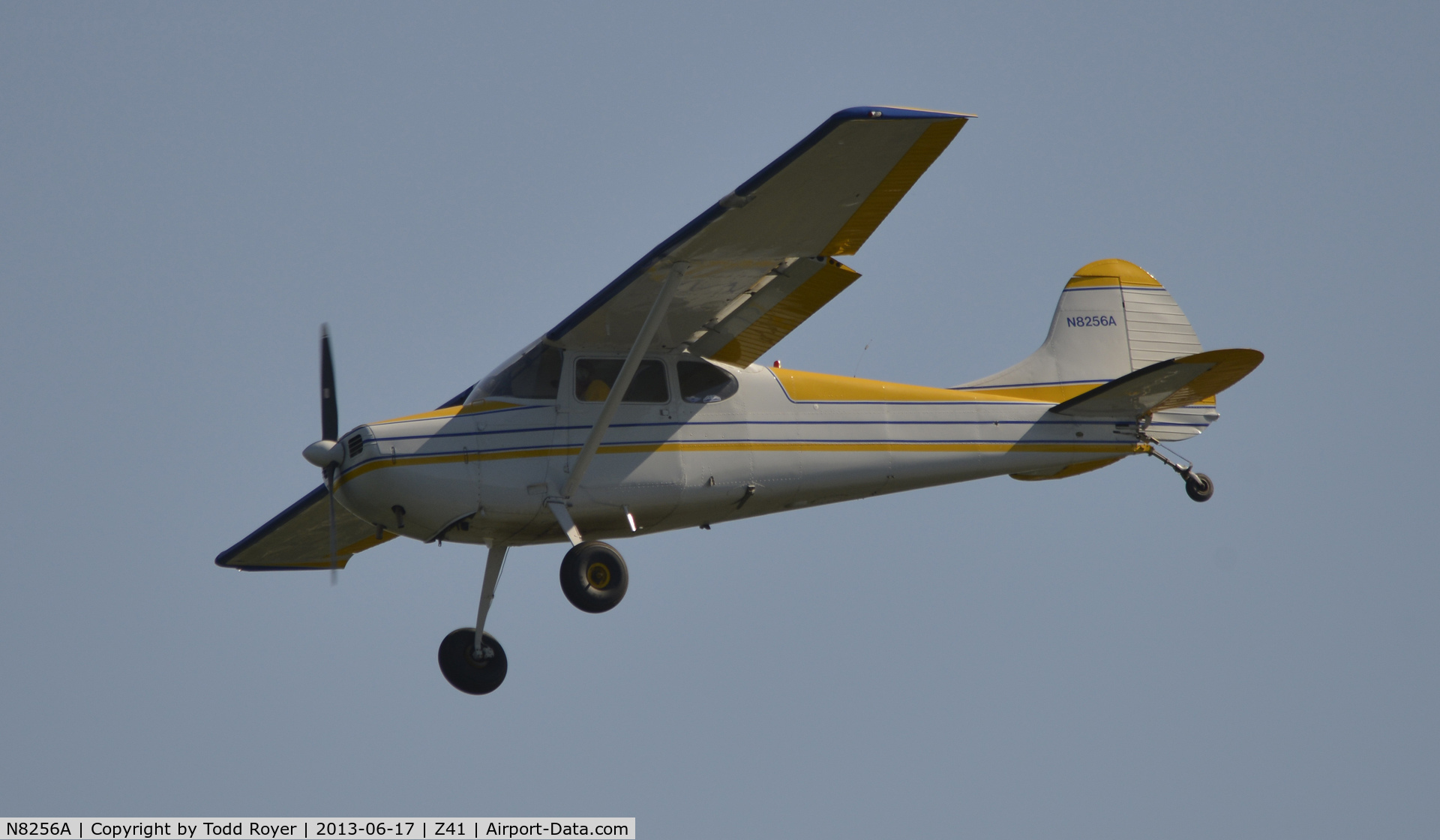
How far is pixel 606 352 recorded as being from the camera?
12805mm

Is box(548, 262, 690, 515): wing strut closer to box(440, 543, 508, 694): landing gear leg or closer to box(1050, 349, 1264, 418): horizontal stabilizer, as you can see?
box(440, 543, 508, 694): landing gear leg

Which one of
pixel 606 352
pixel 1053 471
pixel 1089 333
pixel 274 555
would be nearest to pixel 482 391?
pixel 606 352

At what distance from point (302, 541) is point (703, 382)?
496 centimetres

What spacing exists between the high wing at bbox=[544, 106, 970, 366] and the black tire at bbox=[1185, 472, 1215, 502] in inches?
166

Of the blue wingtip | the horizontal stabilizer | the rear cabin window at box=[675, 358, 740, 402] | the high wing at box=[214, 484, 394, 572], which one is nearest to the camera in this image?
the blue wingtip

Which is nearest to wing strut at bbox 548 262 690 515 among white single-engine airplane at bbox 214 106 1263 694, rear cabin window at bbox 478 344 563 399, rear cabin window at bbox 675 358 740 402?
white single-engine airplane at bbox 214 106 1263 694

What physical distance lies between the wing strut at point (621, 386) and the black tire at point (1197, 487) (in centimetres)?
557

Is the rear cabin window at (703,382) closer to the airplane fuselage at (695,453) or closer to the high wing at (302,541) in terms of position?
the airplane fuselage at (695,453)

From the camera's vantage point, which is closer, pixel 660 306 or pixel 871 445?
pixel 660 306

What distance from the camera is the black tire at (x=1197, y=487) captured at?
1473 cm

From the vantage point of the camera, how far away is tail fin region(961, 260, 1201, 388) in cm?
1582

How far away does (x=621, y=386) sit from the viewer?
1218 centimetres

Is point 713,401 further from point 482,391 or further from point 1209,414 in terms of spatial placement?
point 1209,414

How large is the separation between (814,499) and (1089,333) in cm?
414
